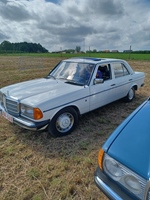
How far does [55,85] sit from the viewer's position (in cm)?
332

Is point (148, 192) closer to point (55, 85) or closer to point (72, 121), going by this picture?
point (72, 121)

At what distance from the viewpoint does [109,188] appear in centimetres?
137

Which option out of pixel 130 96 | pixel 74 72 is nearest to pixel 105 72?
pixel 74 72

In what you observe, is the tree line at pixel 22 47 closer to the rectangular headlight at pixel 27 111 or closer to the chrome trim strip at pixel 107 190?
the rectangular headlight at pixel 27 111

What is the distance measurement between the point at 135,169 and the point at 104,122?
252 cm

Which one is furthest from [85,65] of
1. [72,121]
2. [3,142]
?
[3,142]

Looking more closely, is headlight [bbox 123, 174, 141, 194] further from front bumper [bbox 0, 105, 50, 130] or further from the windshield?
the windshield

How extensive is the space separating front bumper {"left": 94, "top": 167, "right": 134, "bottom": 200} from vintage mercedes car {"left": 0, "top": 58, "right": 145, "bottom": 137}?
4.67 ft

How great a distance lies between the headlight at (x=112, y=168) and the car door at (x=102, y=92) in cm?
204

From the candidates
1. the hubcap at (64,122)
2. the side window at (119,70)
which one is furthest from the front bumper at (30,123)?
the side window at (119,70)

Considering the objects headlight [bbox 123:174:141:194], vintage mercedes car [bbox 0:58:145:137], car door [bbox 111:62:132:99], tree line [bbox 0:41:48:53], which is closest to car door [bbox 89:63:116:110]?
vintage mercedes car [bbox 0:58:145:137]

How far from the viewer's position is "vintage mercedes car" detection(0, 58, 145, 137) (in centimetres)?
265

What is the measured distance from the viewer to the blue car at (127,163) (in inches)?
46.1

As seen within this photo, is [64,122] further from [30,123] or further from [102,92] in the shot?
[102,92]
